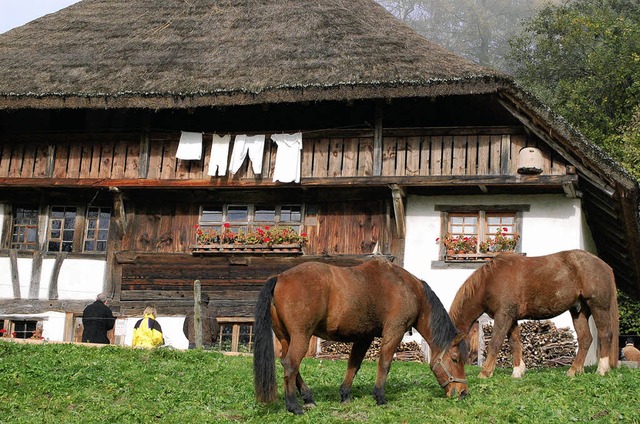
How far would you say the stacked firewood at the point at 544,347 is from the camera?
18.9 meters

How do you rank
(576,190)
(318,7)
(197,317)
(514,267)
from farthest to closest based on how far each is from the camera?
(318,7) → (576,190) → (197,317) → (514,267)

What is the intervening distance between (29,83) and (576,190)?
12.1 meters

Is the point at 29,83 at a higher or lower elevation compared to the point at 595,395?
higher

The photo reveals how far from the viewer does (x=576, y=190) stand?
19656mm

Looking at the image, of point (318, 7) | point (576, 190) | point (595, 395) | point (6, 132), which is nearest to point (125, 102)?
point (6, 132)

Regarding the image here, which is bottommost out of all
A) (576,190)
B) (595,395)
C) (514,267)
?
(595,395)

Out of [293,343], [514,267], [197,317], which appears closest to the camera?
[293,343]

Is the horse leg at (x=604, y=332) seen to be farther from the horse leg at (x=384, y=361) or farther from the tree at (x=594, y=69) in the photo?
the tree at (x=594, y=69)

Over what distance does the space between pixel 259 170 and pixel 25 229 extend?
606 centimetres

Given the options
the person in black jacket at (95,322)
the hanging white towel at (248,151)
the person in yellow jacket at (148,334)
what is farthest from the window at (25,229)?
the person in yellow jacket at (148,334)

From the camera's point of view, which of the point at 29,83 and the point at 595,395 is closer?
the point at 595,395

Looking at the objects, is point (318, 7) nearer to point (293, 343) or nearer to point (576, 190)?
point (576, 190)

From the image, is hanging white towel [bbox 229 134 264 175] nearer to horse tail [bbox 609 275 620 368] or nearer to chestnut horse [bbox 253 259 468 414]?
chestnut horse [bbox 253 259 468 414]

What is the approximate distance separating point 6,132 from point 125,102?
399cm
